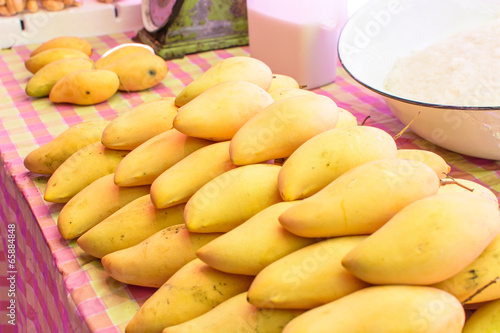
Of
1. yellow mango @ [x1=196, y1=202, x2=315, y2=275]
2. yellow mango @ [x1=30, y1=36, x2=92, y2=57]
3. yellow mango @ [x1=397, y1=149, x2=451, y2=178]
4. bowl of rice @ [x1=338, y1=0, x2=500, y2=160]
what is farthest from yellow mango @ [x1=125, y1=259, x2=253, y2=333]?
yellow mango @ [x1=30, y1=36, x2=92, y2=57]

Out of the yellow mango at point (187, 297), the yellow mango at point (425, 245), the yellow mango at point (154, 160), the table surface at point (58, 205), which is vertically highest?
the yellow mango at point (425, 245)

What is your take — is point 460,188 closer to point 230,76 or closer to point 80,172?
point 230,76

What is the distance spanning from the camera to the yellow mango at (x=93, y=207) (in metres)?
0.70

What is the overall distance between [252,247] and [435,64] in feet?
1.96

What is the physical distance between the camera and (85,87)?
1.13m

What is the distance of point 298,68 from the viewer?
1.21 m

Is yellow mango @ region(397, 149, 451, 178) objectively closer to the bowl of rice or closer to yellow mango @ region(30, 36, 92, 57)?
the bowl of rice

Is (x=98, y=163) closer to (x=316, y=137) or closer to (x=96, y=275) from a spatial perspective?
(x=96, y=275)

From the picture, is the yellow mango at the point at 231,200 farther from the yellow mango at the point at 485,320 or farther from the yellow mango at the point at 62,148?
the yellow mango at the point at 62,148

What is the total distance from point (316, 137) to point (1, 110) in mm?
810

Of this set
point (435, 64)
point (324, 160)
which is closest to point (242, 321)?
point (324, 160)

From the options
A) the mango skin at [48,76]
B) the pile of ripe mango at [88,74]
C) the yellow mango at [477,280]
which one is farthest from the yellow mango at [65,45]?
the yellow mango at [477,280]

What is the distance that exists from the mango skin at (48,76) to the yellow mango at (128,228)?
2.05ft

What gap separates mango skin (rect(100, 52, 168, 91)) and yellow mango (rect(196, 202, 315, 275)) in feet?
2.47
